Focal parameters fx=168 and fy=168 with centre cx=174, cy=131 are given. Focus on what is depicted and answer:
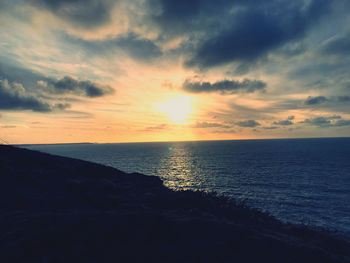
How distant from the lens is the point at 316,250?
20.9 meters

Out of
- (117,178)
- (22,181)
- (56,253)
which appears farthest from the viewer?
(117,178)

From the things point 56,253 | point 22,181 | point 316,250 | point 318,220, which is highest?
point 22,181

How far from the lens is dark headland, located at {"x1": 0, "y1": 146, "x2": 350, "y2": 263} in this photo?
17.2 metres

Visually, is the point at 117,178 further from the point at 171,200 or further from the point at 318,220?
the point at 318,220

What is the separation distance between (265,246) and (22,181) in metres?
42.5

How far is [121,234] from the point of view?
20328 mm

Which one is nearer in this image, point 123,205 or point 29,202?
point 29,202

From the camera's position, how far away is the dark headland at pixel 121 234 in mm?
17250

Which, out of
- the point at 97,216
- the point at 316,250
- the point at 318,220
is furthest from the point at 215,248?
the point at 318,220

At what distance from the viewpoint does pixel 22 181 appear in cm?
3244

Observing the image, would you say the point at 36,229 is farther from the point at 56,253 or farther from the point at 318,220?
the point at 318,220

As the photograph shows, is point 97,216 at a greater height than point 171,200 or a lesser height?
greater

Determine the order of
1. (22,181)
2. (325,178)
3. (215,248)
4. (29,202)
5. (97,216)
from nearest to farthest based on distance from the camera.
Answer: (215,248) → (97,216) → (29,202) → (22,181) → (325,178)

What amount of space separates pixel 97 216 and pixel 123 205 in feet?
20.7
